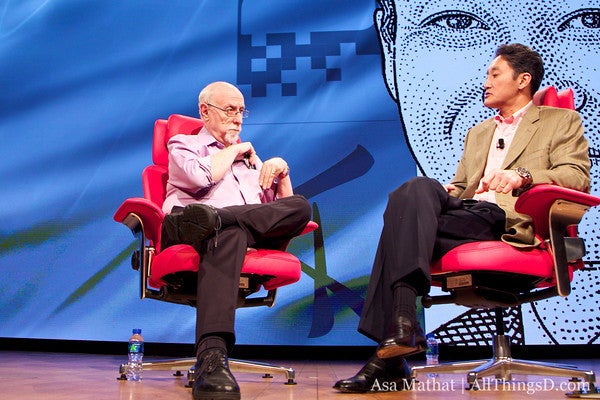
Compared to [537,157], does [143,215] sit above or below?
below

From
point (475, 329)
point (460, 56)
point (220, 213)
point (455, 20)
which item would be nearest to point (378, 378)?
point (220, 213)

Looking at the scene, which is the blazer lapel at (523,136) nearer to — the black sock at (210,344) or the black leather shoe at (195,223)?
the black leather shoe at (195,223)

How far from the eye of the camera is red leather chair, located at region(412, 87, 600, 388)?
2018 millimetres

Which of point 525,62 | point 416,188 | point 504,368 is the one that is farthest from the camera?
point 525,62

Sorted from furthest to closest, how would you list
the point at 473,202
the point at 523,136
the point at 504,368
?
the point at 523,136
the point at 473,202
the point at 504,368

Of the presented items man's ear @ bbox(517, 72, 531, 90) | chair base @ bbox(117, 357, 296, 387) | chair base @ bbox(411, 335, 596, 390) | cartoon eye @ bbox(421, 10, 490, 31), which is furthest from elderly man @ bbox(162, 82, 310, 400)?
cartoon eye @ bbox(421, 10, 490, 31)

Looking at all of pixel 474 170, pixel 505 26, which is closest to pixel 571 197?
pixel 474 170

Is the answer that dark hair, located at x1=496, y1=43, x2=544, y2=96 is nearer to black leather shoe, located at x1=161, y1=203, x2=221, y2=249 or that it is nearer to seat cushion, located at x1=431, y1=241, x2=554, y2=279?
seat cushion, located at x1=431, y1=241, x2=554, y2=279

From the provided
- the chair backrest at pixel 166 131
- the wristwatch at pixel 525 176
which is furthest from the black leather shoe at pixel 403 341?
the chair backrest at pixel 166 131

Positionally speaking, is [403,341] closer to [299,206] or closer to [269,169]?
[299,206]

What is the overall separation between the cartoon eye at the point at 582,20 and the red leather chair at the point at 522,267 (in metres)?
1.94

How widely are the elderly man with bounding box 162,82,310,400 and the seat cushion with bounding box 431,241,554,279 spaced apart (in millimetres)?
528

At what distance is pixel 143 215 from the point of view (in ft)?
7.58

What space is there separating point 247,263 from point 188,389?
45 cm
